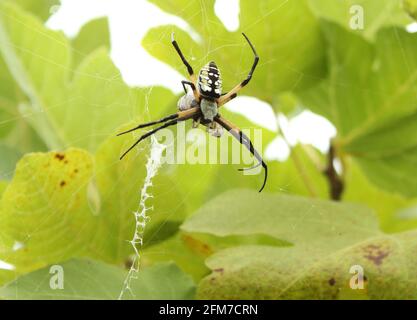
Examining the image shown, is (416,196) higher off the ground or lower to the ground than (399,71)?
lower

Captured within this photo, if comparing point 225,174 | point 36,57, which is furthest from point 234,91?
point 36,57

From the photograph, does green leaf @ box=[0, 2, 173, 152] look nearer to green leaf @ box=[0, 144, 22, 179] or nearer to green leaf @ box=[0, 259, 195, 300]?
green leaf @ box=[0, 144, 22, 179]

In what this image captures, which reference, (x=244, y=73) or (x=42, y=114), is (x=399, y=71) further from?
(x=42, y=114)

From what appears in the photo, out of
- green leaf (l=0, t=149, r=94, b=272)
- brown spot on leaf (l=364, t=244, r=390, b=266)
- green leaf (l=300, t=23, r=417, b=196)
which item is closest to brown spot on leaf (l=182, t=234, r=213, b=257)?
green leaf (l=0, t=149, r=94, b=272)

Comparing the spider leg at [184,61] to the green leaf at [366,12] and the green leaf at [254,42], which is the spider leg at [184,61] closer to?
the green leaf at [254,42]

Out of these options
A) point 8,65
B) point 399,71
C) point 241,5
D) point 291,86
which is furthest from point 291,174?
point 8,65

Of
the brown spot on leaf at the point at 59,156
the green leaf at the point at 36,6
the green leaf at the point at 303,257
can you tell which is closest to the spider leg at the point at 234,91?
the green leaf at the point at 303,257

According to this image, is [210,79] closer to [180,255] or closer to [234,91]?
[234,91]
